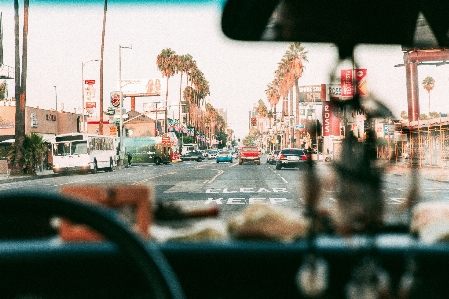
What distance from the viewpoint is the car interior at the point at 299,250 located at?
2.15 meters

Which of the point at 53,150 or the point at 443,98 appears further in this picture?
the point at 53,150

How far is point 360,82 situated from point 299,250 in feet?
2.19

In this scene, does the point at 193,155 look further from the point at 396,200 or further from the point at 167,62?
the point at 396,200

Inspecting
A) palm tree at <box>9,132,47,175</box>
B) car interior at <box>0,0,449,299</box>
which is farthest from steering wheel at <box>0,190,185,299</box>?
palm tree at <box>9,132,47,175</box>

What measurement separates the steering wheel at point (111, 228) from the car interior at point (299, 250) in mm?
596

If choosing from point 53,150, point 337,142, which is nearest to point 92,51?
point 337,142

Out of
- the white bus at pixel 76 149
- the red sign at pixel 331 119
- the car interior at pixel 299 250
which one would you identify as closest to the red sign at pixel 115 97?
the car interior at pixel 299 250

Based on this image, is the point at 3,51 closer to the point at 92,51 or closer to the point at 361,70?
the point at 92,51

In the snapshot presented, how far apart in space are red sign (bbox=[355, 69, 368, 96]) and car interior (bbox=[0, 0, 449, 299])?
0.03 metres

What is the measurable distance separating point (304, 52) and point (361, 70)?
1.01ft

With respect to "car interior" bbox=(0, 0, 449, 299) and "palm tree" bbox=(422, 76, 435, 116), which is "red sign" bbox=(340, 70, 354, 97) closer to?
"car interior" bbox=(0, 0, 449, 299)

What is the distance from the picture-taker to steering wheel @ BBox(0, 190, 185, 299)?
148cm

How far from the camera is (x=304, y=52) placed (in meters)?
2.47

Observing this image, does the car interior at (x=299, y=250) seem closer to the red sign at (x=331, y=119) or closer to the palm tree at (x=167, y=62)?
the red sign at (x=331, y=119)
